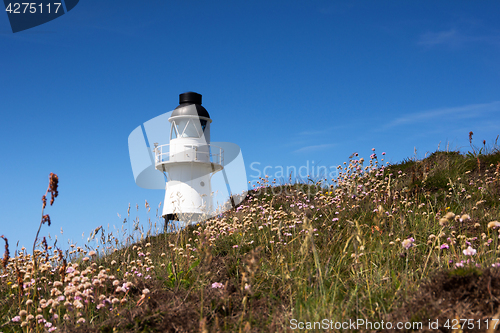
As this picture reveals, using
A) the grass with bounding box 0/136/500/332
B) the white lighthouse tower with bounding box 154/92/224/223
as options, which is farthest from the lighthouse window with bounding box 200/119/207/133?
the grass with bounding box 0/136/500/332

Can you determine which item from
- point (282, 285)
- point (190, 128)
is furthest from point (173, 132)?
point (282, 285)

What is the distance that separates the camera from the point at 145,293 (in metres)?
3.30

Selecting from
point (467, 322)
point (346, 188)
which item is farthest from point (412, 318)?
point (346, 188)

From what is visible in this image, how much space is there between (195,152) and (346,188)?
1218 centimetres

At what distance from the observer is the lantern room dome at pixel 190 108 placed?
19.7 meters

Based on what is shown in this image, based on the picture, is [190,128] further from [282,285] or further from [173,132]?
[282,285]

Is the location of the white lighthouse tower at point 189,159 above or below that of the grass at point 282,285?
above

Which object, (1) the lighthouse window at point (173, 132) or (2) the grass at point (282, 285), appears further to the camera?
(1) the lighthouse window at point (173, 132)

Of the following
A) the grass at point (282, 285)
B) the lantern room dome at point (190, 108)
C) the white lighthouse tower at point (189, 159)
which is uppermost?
the lantern room dome at point (190, 108)

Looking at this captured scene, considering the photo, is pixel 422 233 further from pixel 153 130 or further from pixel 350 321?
pixel 153 130

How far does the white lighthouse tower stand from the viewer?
19062 mm

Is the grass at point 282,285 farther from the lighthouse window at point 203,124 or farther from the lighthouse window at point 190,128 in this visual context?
the lighthouse window at point 203,124

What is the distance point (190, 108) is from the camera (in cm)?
1975

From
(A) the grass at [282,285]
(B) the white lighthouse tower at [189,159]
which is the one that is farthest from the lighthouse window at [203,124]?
(A) the grass at [282,285]
